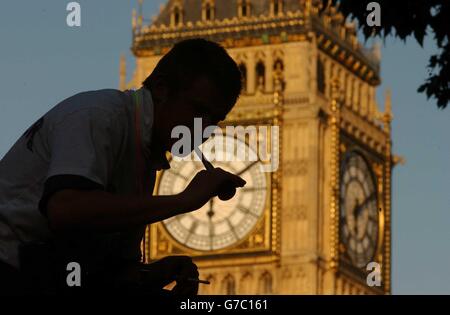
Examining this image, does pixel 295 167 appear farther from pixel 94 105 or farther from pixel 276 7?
pixel 94 105

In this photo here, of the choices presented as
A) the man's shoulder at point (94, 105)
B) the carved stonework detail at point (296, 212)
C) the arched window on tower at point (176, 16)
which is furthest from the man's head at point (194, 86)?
the arched window on tower at point (176, 16)

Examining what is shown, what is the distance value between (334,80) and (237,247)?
5.02m

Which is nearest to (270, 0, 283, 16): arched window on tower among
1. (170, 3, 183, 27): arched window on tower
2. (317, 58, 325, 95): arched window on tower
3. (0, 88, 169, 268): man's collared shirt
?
(317, 58, 325, 95): arched window on tower

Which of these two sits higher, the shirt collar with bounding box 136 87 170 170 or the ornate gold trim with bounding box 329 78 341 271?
the ornate gold trim with bounding box 329 78 341 271

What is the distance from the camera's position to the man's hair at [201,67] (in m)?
5.98

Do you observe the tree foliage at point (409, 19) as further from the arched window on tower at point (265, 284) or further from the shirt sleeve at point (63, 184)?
the arched window on tower at point (265, 284)

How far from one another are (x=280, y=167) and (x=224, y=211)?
1.75 metres

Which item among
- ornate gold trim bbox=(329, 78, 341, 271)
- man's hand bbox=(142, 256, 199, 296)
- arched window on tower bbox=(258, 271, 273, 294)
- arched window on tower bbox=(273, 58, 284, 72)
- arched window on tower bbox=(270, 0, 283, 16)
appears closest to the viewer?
man's hand bbox=(142, 256, 199, 296)

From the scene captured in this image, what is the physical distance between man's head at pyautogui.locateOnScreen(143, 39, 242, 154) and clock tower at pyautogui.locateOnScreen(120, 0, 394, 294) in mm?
45196

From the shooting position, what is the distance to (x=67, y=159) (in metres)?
5.62

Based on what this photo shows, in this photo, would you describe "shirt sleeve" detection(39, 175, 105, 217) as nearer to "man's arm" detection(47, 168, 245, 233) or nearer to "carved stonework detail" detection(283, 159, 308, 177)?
"man's arm" detection(47, 168, 245, 233)

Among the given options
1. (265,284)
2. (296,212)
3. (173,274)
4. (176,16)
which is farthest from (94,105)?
(176,16)

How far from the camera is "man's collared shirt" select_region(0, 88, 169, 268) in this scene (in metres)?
5.63
